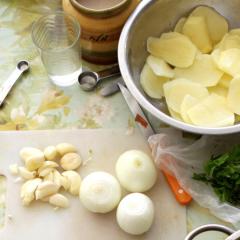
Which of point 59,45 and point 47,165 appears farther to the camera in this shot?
point 59,45

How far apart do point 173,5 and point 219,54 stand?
14 centimetres

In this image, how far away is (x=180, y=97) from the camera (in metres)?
1.02

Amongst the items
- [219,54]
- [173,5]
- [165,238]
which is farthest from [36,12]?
[165,238]

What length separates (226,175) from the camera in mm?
940

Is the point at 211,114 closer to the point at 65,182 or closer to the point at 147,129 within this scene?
the point at 147,129

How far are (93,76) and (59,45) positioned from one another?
10 cm

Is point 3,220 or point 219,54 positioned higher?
point 219,54

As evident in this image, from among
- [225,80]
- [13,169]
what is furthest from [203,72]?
[13,169]

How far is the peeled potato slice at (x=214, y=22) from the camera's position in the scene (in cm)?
111

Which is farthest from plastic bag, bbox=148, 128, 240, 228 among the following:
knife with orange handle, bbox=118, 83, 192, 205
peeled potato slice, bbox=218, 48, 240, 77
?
peeled potato slice, bbox=218, 48, 240, 77

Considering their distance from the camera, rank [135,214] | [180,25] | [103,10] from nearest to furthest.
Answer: [135,214] < [103,10] < [180,25]

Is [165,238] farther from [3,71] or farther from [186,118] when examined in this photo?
[3,71]

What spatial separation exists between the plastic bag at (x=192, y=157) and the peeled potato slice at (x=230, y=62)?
12 cm

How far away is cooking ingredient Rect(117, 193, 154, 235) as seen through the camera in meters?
0.92
